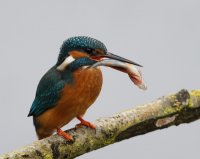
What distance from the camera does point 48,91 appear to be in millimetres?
5637

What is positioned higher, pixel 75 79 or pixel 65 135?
pixel 75 79

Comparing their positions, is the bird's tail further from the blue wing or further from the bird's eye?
the bird's eye

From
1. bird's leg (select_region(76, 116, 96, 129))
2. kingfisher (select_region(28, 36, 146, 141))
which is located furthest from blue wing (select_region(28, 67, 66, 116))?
bird's leg (select_region(76, 116, 96, 129))

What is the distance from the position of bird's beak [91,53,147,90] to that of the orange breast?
0.10 meters

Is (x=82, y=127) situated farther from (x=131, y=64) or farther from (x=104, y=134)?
(x=131, y=64)

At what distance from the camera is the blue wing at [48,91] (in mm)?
5586

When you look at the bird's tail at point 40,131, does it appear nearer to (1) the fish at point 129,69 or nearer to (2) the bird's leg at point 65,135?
(2) the bird's leg at point 65,135

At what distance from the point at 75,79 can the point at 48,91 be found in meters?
0.22

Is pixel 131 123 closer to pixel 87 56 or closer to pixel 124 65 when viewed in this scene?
pixel 124 65

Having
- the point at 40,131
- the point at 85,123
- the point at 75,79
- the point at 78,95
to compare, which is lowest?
the point at 40,131

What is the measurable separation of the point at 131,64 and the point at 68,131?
0.61 m

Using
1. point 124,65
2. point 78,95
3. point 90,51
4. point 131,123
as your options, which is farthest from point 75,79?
point 131,123

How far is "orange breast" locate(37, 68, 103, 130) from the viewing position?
18.2 feet

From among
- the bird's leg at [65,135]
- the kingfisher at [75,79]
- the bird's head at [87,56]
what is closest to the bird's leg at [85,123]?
the kingfisher at [75,79]
